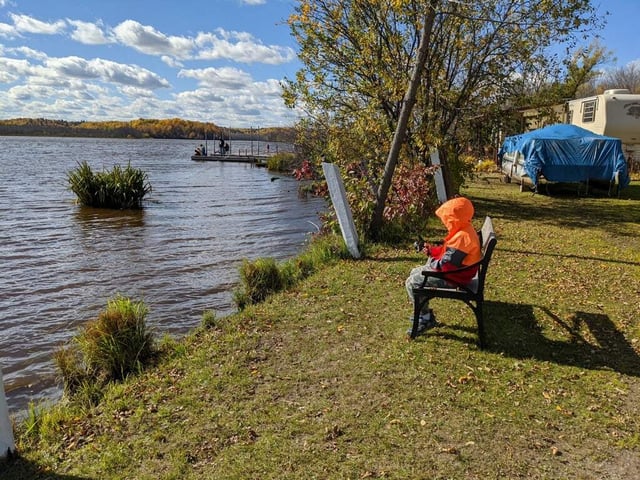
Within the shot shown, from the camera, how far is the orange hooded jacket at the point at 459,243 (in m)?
4.90

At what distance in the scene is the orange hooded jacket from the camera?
4.90 meters

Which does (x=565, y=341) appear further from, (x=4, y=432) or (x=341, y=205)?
(x=4, y=432)

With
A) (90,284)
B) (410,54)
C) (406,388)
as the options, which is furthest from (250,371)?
(410,54)

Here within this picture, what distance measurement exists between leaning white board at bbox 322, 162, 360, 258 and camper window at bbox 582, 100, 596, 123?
17.5 m

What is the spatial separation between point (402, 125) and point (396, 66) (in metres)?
4.42

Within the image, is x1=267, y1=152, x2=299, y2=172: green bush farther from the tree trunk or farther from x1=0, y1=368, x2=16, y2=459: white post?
x1=0, y1=368, x2=16, y2=459: white post

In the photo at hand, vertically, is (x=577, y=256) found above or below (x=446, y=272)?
below

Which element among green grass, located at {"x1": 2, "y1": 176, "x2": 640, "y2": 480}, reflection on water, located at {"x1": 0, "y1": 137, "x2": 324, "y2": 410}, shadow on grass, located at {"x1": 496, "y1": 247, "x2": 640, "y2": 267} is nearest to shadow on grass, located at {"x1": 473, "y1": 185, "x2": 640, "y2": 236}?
shadow on grass, located at {"x1": 496, "y1": 247, "x2": 640, "y2": 267}

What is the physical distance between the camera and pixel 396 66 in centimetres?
1286

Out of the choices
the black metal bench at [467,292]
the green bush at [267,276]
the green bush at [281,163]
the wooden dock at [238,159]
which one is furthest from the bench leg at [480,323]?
the wooden dock at [238,159]

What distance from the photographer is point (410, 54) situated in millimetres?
13352

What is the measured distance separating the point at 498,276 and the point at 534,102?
30.3ft

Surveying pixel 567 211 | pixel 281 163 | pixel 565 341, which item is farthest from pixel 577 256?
pixel 281 163

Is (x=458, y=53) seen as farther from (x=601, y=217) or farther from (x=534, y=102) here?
(x=601, y=217)
